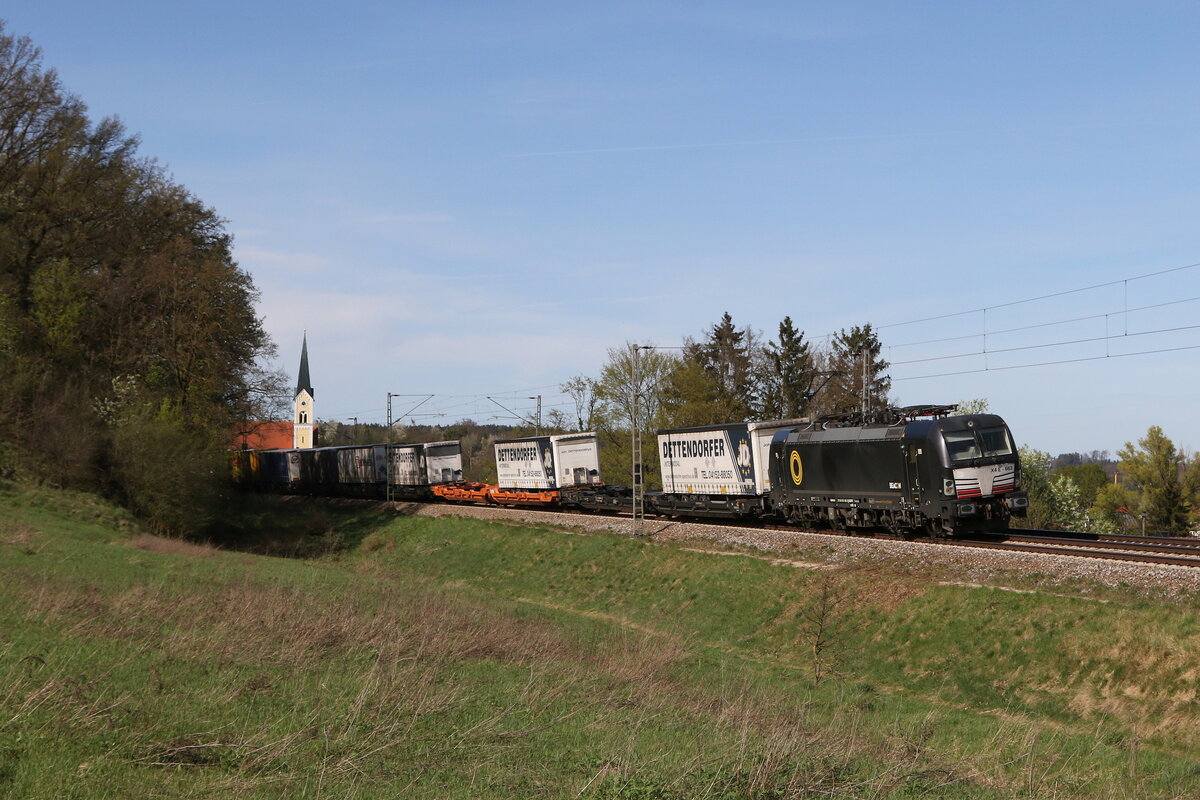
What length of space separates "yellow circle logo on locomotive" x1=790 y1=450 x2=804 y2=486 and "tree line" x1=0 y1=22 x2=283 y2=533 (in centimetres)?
2634

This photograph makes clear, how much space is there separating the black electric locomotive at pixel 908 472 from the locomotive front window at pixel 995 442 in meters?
0.03

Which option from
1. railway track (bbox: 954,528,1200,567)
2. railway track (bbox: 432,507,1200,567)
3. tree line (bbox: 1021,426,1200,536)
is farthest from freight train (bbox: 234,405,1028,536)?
tree line (bbox: 1021,426,1200,536)

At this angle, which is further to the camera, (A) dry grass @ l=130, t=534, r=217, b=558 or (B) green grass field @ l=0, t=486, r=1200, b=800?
(A) dry grass @ l=130, t=534, r=217, b=558

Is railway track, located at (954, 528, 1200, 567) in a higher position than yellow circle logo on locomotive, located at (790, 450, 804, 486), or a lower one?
lower

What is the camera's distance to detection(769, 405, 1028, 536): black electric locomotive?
86.2 feet

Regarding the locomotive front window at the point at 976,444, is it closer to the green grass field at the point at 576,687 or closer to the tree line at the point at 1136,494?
the green grass field at the point at 576,687

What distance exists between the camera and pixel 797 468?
107 ft

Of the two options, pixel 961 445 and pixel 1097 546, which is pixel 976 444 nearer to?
pixel 961 445

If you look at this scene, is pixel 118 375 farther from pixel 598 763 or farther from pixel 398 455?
pixel 598 763

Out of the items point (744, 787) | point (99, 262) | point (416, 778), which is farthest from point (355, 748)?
point (99, 262)

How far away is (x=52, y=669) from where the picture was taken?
1097 centimetres

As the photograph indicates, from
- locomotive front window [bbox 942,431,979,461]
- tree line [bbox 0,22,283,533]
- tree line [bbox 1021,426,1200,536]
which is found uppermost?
tree line [bbox 0,22,283,533]

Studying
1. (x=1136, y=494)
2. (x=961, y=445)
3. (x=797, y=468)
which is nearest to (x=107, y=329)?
(x=797, y=468)

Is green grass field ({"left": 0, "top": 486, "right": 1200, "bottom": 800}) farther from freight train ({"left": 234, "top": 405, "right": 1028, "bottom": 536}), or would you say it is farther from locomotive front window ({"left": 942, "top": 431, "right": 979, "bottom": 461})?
locomotive front window ({"left": 942, "top": 431, "right": 979, "bottom": 461})
